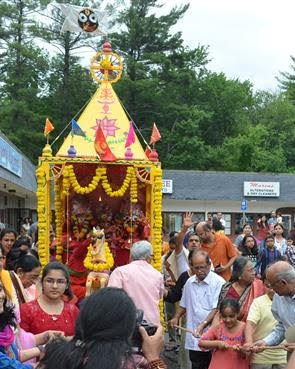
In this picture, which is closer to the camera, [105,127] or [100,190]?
[105,127]

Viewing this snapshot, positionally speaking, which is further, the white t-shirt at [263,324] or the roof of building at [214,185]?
the roof of building at [214,185]

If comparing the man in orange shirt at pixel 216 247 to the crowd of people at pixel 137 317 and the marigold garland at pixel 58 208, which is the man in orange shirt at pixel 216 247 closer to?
the crowd of people at pixel 137 317

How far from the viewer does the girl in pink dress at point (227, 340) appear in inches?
199

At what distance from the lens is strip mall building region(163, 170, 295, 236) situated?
31641 mm

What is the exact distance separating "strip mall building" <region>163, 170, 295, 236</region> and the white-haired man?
25116 mm

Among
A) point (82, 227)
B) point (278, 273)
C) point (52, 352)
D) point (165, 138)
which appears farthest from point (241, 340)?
point (165, 138)

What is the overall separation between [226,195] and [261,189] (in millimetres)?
1841

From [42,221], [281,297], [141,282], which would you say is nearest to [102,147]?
[42,221]

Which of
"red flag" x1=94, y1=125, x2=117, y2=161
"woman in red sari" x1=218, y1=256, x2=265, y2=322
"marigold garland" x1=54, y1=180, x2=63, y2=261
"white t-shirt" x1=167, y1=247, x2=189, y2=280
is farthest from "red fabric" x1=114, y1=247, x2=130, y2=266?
"woman in red sari" x1=218, y1=256, x2=265, y2=322

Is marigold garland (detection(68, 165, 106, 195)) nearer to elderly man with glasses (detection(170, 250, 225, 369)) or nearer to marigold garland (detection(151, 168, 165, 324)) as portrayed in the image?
marigold garland (detection(151, 168, 165, 324))

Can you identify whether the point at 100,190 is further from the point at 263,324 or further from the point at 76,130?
the point at 263,324

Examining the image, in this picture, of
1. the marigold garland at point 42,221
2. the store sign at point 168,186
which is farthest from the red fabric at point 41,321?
the store sign at point 168,186

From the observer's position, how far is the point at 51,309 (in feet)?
15.1

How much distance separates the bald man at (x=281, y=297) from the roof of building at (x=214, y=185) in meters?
26.6
